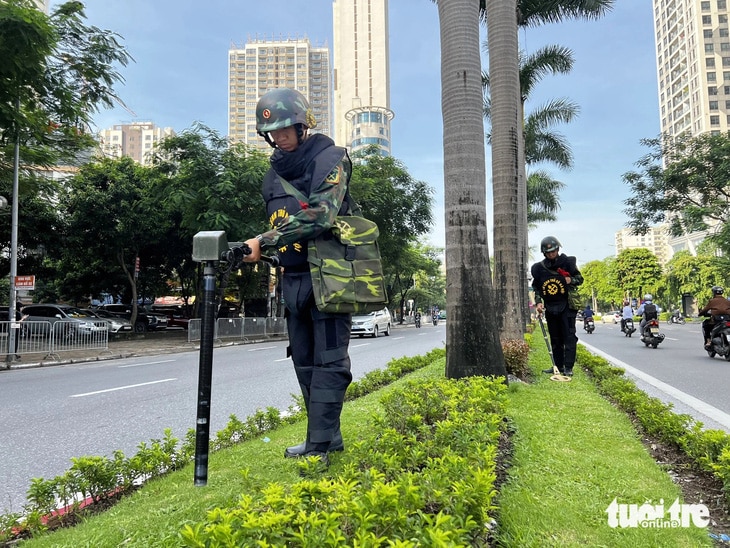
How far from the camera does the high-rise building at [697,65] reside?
81812mm

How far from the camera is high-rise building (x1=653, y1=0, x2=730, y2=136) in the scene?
81.8 metres

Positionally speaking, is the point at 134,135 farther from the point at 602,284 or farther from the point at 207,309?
the point at 207,309

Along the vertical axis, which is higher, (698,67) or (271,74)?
(271,74)

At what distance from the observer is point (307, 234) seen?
8.48 ft

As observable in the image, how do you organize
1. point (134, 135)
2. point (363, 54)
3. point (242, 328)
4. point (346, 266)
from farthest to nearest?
point (134, 135) → point (363, 54) → point (242, 328) → point (346, 266)

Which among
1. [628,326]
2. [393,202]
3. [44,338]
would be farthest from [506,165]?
[393,202]

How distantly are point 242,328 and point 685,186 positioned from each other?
2183cm

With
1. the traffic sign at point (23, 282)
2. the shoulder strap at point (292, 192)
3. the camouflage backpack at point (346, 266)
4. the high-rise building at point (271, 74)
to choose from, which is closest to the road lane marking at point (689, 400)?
the camouflage backpack at point (346, 266)

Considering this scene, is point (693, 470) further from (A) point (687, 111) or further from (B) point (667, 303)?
(A) point (687, 111)

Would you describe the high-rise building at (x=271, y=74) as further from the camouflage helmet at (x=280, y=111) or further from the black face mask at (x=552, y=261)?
the camouflage helmet at (x=280, y=111)

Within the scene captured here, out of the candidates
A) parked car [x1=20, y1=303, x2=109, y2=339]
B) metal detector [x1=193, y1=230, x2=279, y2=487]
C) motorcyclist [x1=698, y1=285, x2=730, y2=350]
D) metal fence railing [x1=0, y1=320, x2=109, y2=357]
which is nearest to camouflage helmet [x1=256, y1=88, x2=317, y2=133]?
metal detector [x1=193, y1=230, x2=279, y2=487]

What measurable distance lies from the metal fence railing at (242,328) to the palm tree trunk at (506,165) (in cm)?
1367

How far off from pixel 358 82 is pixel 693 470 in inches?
4487

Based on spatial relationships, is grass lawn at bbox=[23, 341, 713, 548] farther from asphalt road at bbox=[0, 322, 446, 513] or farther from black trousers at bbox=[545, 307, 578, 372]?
black trousers at bbox=[545, 307, 578, 372]
